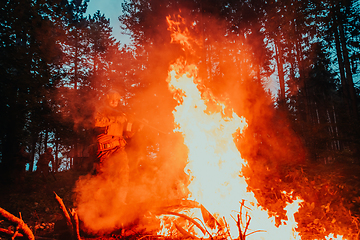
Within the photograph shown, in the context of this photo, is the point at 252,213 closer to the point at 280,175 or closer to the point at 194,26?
the point at 280,175

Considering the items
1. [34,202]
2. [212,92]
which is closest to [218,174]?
[212,92]

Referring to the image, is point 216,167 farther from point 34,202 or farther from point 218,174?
point 34,202

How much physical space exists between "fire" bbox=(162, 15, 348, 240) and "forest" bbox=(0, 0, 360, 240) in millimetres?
839

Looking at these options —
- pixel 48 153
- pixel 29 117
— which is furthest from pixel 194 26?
pixel 48 153

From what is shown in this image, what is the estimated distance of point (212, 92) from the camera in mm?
13047

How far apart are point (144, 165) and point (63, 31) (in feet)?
34.5

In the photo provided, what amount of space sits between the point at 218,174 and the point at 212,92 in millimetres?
8078

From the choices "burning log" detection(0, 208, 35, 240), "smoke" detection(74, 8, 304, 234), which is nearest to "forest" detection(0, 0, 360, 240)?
"smoke" detection(74, 8, 304, 234)

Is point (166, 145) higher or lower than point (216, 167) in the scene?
higher

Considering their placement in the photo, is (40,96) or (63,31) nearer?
(40,96)

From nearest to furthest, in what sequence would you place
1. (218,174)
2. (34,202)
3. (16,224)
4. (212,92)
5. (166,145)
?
(16,224)
(218,174)
(34,202)
(212,92)
(166,145)

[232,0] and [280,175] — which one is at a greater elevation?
[232,0]

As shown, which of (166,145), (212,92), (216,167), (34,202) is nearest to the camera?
(216,167)

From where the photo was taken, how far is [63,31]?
13.9m
